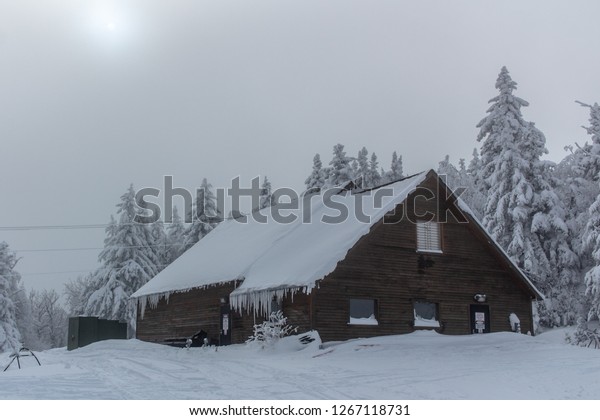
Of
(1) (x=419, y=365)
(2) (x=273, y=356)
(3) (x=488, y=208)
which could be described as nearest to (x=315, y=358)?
(2) (x=273, y=356)

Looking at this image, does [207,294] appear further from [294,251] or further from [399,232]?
[399,232]

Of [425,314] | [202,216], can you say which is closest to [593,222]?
[425,314]

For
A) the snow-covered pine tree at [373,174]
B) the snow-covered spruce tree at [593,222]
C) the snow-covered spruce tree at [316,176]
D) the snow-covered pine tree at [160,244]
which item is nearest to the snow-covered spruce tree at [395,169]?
the snow-covered pine tree at [373,174]

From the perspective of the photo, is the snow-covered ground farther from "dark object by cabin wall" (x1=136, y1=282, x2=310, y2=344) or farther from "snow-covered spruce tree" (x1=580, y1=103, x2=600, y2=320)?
"snow-covered spruce tree" (x1=580, y1=103, x2=600, y2=320)

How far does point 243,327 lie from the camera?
27.3 m

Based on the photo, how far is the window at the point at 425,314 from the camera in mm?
26828

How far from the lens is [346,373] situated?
56.0ft

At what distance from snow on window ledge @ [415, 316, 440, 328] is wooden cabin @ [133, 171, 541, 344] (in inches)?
1.8

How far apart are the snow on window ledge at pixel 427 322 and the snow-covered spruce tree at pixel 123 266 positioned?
26710mm

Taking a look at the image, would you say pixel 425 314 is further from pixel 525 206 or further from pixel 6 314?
pixel 6 314

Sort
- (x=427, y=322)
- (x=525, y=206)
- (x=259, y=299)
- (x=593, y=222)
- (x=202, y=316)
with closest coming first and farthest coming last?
(x=259, y=299) < (x=427, y=322) < (x=202, y=316) < (x=593, y=222) < (x=525, y=206)

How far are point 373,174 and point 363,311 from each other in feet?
153

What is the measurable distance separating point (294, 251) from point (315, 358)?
276 inches

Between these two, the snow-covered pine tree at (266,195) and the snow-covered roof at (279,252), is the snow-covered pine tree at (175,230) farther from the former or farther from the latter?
the snow-covered roof at (279,252)
